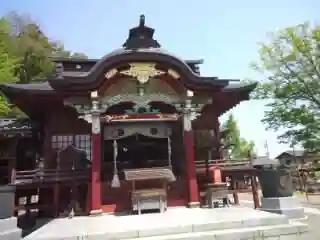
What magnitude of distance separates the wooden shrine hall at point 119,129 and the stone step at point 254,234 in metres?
3.40

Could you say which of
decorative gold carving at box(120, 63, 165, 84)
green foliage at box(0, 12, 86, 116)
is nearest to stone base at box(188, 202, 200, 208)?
decorative gold carving at box(120, 63, 165, 84)

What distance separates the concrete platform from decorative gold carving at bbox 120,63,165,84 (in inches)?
238

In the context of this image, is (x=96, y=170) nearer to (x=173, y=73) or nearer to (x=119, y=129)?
(x=119, y=129)

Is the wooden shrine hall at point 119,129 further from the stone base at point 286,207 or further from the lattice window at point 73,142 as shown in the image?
the stone base at point 286,207

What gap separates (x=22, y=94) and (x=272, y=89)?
21366 millimetres

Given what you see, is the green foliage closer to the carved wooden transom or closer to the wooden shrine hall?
the wooden shrine hall

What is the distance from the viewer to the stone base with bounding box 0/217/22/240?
8180 mm

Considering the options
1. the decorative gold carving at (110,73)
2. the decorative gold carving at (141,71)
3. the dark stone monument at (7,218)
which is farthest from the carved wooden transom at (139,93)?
the dark stone monument at (7,218)

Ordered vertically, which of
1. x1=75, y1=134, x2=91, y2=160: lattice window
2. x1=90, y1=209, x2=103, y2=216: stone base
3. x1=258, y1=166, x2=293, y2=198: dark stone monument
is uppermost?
x1=75, y1=134, x2=91, y2=160: lattice window

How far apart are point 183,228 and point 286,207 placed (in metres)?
5.03

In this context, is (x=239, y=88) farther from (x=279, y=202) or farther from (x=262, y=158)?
(x=279, y=202)

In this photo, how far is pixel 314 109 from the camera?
24.8 metres

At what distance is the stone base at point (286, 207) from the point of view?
34.9 ft

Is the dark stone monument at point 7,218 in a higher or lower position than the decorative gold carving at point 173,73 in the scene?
lower
